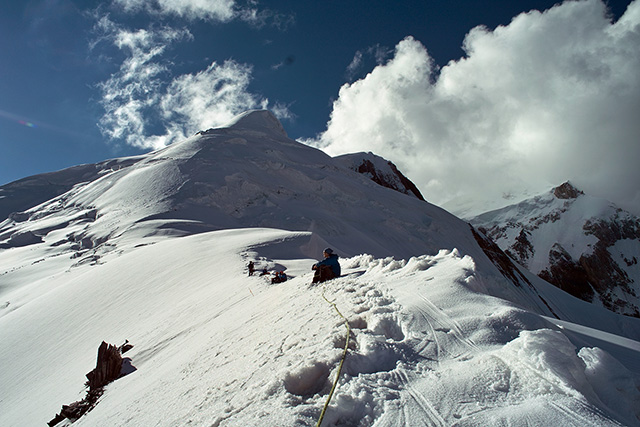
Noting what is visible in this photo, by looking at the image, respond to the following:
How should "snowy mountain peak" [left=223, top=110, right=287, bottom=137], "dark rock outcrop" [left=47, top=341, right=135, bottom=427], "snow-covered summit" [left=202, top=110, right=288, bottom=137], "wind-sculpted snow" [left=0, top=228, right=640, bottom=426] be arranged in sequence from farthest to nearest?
"snowy mountain peak" [left=223, top=110, right=287, bottom=137], "snow-covered summit" [left=202, top=110, right=288, bottom=137], "dark rock outcrop" [left=47, top=341, right=135, bottom=427], "wind-sculpted snow" [left=0, top=228, right=640, bottom=426]

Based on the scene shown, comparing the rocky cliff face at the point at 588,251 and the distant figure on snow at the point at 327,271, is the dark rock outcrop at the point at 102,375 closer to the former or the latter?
the distant figure on snow at the point at 327,271

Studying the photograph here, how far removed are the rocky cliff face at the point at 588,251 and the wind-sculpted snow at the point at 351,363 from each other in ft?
548

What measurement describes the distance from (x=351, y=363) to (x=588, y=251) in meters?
203

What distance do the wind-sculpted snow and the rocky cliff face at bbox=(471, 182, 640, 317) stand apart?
16702 cm

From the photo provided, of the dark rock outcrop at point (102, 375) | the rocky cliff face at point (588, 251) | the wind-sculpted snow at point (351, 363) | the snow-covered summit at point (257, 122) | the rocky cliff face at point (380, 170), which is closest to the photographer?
the wind-sculpted snow at point (351, 363)

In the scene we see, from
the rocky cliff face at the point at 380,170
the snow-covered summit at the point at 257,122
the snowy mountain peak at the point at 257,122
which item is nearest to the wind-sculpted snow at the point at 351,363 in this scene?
the snow-covered summit at the point at 257,122

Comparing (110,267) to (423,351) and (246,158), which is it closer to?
(423,351)

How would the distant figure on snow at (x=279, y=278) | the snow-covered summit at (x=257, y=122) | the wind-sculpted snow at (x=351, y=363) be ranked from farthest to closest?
the snow-covered summit at (x=257, y=122)
the distant figure on snow at (x=279, y=278)
the wind-sculpted snow at (x=351, y=363)

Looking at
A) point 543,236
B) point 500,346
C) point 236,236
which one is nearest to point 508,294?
point 500,346

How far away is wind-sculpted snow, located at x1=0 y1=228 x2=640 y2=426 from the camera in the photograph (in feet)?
8.27

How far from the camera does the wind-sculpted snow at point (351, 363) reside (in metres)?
2.52

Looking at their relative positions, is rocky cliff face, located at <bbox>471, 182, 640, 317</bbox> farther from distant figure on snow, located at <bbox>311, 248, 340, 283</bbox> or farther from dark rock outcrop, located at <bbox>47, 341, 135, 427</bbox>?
dark rock outcrop, located at <bbox>47, 341, 135, 427</bbox>

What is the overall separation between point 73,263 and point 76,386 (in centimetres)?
1487

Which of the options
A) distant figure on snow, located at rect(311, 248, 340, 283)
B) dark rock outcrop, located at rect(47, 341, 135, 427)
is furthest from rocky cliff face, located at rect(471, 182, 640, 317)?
dark rock outcrop, located at rect(47, 341, 135, 427)
